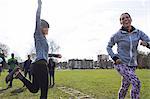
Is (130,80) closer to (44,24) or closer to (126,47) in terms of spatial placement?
(126,47)

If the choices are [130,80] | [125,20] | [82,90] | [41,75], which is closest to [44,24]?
[41,75]

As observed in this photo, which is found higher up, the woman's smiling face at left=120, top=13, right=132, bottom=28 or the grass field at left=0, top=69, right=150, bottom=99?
the woman's smiling face at left=120, top=13, right=132, bottom=28

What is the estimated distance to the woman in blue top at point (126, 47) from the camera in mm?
7332

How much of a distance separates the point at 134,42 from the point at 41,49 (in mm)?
1871

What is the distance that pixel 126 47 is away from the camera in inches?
291

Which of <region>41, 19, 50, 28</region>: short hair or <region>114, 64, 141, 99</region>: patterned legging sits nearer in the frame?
<region>41, 19, 50, 28</region>: short hair

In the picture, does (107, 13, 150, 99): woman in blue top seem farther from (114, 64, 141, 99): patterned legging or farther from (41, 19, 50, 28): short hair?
(41, 19, 50, 28): short hair

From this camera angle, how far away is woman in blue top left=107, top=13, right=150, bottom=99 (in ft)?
24.1

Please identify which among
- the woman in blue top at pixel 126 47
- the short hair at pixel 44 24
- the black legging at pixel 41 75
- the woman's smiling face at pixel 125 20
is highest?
the woman's smiling face at pixel 125 20

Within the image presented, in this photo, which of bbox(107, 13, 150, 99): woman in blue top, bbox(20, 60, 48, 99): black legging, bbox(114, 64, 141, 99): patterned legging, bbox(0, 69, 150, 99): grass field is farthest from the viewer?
bbox(0, 69, 150, 99): grass field

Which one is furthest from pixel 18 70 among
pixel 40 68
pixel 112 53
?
pixel 112 53

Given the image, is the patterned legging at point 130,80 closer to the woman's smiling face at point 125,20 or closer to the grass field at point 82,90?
the woman's smiling face at point 125,20

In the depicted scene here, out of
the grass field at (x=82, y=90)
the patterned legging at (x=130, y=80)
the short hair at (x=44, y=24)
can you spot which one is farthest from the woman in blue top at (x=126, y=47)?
the grass field at (x=82, y=90)

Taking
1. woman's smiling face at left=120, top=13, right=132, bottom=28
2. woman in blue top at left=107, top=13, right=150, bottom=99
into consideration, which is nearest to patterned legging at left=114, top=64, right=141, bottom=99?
woman in blue top at left=107, top=13, right=150, bottom=99
